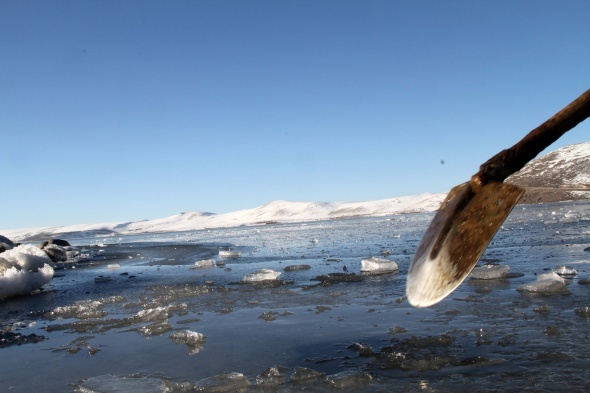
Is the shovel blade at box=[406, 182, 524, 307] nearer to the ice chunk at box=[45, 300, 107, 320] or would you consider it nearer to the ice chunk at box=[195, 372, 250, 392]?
the ice chunk at box=[195, 372, 250, 392]

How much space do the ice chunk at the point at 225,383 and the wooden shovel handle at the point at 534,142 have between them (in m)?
1.99

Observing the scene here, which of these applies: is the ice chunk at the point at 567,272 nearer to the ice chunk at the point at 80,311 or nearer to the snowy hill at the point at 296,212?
the ice chunk at the point at 80,311

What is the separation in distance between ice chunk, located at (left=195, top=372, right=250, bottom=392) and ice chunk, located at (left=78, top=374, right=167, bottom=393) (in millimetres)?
263

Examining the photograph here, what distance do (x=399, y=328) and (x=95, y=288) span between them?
6667mm

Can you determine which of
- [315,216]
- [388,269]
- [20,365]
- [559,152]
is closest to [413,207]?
[315,216]

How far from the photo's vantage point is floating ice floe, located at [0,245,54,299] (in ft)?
23.6

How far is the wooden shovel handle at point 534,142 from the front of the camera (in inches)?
A: 56.9

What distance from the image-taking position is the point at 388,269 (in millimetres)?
7664

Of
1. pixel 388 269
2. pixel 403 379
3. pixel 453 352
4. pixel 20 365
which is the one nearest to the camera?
pixel 403 379

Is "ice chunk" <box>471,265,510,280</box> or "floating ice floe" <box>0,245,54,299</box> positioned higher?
"floating ice floe" <box>0,245,54,299</box>

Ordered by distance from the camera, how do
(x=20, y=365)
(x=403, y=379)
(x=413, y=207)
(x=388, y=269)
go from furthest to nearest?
(x=413, y=207) < (x=388, y=269) < (x=20, y=365) < (x=403, y=379)

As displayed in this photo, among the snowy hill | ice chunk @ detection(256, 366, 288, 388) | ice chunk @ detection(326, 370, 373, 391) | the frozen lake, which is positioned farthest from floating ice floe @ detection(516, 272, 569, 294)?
the snowy hill

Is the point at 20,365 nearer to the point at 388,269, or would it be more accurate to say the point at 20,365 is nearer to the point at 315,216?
the point at 388,269

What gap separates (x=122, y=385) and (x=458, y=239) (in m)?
2.47
